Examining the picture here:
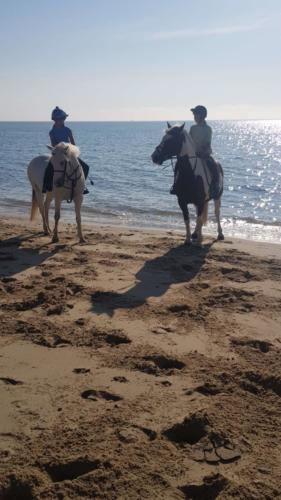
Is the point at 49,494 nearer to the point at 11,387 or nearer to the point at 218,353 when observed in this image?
the point at 11,387

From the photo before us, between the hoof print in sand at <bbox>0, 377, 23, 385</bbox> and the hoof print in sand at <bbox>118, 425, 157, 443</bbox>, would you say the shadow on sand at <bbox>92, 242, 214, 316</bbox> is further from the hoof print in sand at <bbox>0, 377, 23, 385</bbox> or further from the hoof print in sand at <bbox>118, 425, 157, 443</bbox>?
the hoof print in sand at <bbox>118, 425, 157, 443</bbox>

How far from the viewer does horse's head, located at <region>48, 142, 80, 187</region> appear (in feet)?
30.7

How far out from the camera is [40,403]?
12.6ft

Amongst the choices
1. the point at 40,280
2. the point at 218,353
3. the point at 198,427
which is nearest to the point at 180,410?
the point at 198,427

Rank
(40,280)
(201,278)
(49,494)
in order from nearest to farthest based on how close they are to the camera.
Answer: (49,494), (40,280), (201,278)

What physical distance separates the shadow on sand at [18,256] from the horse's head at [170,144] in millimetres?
2625

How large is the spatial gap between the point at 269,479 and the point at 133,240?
7.74 meters

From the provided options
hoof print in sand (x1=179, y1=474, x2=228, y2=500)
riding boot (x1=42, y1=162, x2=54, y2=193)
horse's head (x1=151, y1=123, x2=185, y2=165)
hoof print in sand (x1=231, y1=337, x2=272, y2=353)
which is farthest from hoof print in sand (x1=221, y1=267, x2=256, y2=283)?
hoof print in sand (x1=179, y1=474, x2=228, y2=500)

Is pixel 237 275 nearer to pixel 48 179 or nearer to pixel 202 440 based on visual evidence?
pixel 48 179

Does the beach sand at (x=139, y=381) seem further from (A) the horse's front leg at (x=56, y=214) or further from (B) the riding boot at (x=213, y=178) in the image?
(B) the riding boot at (x=213, y=178)

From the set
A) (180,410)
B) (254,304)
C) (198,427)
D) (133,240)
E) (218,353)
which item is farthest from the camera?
(133,240)

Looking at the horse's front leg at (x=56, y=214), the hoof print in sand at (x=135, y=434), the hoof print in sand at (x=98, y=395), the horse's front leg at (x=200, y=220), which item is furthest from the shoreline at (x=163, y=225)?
the hoof print in sand at (x=135, y=434)

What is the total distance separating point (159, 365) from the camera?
4.67 metres

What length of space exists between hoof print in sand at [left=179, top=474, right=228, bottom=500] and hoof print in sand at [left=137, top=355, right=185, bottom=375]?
4.95 ft
